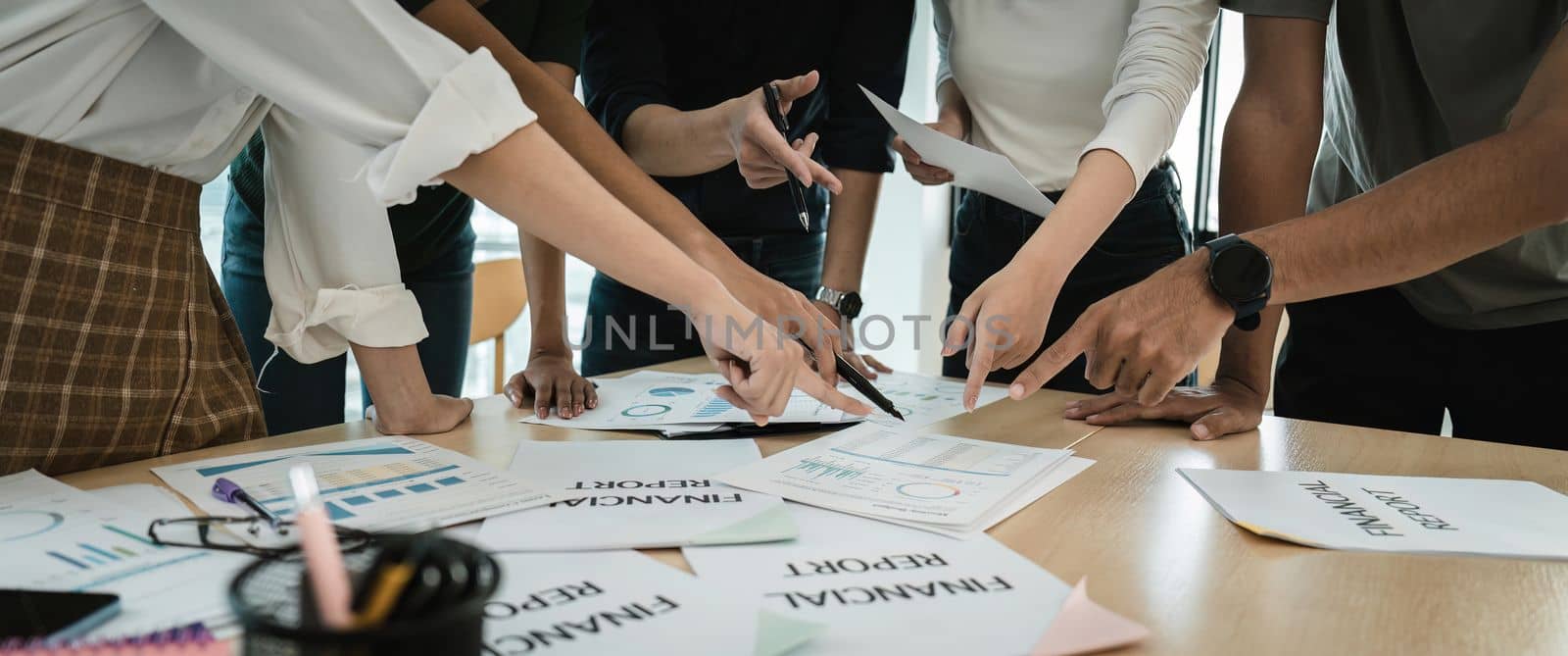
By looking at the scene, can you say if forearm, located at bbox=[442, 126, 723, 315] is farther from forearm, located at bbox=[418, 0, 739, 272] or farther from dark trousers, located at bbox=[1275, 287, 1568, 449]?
dark trousers, located at bbox=[1275, 287, 1568, 449]

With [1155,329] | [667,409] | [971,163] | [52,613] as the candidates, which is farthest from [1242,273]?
[52,613]

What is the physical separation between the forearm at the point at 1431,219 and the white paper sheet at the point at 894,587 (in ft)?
1.82

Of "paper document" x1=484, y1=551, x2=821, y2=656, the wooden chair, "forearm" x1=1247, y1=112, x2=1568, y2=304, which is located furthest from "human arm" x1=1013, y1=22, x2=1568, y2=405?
the wooden chair

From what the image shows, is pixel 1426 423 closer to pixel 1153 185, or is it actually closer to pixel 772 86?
pixel 1153 185

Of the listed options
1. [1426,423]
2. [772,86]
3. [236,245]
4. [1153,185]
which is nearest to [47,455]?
[236,245]

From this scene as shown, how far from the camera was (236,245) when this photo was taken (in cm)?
141

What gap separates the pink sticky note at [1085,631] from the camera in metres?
0.50

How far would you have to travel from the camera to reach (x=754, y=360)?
840 millimetres

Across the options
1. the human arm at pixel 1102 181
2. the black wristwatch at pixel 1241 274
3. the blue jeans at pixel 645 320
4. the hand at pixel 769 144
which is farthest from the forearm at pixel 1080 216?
the blue jeans at pixel 645 320

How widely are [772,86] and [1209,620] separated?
0.86 metres

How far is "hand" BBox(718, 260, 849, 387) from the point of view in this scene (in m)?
1.06

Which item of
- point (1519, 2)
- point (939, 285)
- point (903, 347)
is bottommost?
point (903, 347)

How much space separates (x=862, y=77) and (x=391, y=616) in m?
1.44

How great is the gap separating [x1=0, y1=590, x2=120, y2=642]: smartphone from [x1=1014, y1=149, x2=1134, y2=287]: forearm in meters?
0.85
